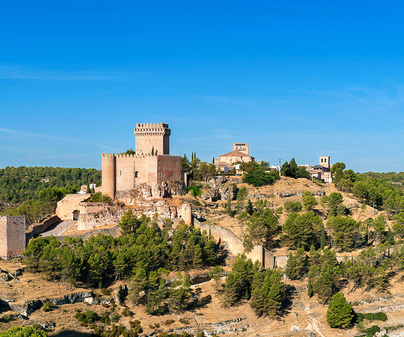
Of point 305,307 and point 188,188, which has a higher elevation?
point 188,188

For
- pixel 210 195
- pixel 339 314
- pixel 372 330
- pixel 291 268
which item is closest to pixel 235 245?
pixel 291 268

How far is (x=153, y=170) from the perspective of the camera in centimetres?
5141

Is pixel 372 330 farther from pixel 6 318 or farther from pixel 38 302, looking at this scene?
pixel 6 318

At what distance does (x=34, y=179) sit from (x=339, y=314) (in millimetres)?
98136

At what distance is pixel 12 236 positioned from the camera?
1640 inches

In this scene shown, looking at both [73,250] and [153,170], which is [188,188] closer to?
[153,170]

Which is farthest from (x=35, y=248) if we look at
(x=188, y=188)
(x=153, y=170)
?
(x=188, y=188)

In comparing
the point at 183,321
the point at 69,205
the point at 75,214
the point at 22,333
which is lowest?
the point at 183,321

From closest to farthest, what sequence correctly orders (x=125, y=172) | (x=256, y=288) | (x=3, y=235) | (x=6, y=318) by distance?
(x=6, y=318) → (x=256, y=288) → (x=3, y=235) → (x=125, y=172)

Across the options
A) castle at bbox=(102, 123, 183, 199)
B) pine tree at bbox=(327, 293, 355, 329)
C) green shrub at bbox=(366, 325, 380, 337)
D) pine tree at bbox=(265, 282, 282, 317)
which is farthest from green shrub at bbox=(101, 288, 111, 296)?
green shrub at bbox=(366, 325, 380, 337)

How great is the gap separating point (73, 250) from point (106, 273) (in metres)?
3.29

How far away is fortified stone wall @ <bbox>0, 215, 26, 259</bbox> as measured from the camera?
4125 cm

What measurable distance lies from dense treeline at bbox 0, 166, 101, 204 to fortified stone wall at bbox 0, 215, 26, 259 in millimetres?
62679

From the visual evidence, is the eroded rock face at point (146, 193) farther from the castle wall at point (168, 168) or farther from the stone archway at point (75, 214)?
the stone archway at point (75, 214)
